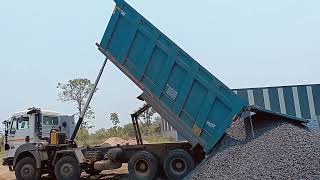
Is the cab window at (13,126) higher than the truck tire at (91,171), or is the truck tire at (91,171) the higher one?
the cab window at (13,126)

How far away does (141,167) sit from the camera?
11.0 meters

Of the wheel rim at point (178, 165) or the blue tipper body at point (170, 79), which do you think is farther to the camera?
the wheel rim at point (178, 165)

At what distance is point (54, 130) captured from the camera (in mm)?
13086

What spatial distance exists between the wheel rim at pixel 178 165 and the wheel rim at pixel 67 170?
3387mm

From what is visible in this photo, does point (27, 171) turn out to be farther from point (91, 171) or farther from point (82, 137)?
point (82, 137)

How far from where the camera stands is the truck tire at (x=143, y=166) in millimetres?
10688

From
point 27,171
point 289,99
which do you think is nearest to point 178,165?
point 27,171

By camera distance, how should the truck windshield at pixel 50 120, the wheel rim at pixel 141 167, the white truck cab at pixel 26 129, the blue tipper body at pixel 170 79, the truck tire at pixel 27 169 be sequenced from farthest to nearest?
1. the truck windshield at pixel 50 120
2. the white truck cab at pixel 26 129
3. the truck tire at pixel 27 169
4. the wheel rim at pixel 141 167
5. the blue tipper body at pixel 170 79

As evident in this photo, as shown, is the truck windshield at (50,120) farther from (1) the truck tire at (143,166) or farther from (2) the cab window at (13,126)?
(1) the truck tire at (143,166)

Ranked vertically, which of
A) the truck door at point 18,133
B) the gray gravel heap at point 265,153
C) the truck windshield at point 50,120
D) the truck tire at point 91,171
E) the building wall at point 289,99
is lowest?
the truck tire at point 91,171

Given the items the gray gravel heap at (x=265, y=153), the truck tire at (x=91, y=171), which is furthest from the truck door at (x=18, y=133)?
the gray gravel heap at (x=265, y=153)

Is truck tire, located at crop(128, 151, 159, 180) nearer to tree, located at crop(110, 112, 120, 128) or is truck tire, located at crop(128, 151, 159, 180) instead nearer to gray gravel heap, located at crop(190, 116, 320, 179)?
gray gravel heap, located at crop(190, 116, 320, 179)

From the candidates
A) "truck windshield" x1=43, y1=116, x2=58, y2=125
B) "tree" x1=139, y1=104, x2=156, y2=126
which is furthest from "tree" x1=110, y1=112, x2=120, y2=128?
"truck windshield" x1=43, y1=116, x2=58, y2=125

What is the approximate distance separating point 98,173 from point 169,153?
4.21 meters
